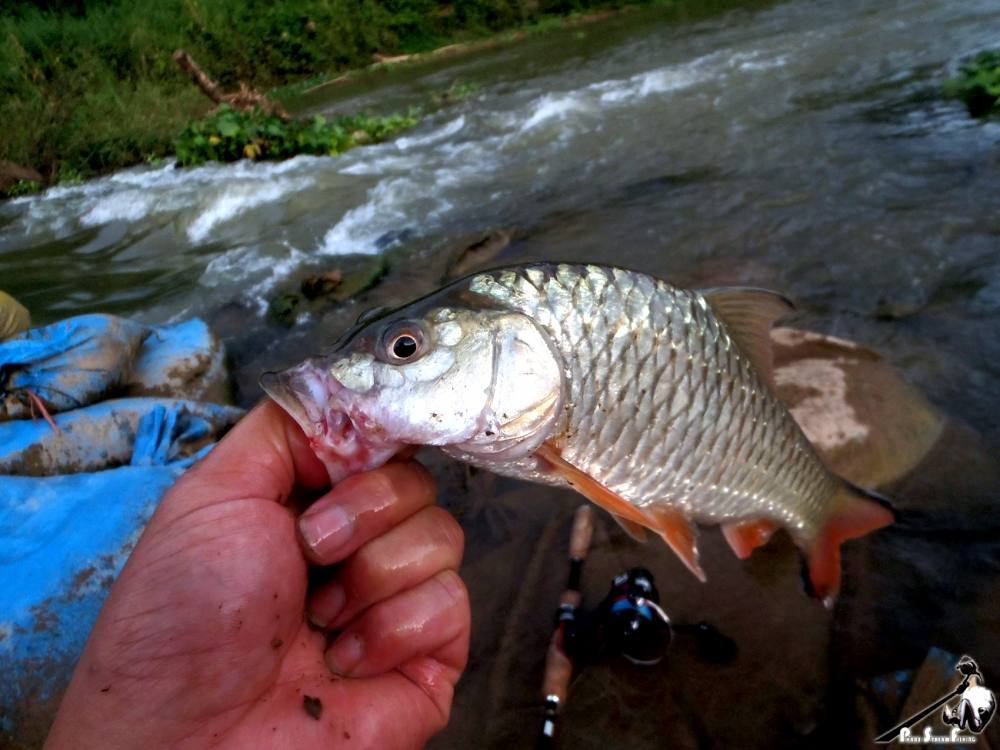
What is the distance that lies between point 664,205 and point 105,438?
5.26 metres

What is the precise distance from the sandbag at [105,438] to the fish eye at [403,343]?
2109mm

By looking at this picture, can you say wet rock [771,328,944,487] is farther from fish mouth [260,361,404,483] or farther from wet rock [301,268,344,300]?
wet rock [301,268,344,300]

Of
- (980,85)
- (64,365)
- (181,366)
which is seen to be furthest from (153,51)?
(980,85)

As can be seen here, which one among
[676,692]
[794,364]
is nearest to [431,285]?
[794,364]

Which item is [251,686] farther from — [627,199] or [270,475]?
[627,199]

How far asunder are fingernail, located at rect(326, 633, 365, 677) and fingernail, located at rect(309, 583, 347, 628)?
0.26ft

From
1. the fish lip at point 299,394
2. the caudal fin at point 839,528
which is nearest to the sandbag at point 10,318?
the fish lip at point 299,394

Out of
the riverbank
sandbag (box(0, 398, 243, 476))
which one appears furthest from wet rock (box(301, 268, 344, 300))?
the riverbank

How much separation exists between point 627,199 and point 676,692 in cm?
541

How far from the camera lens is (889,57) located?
9.38 m

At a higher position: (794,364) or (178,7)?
(178,7)

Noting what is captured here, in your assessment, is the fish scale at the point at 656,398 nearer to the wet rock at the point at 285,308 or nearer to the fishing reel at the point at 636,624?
the fishing reel at the point at 636,624

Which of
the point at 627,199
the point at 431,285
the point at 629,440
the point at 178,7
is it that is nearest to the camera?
the point at 629,440
